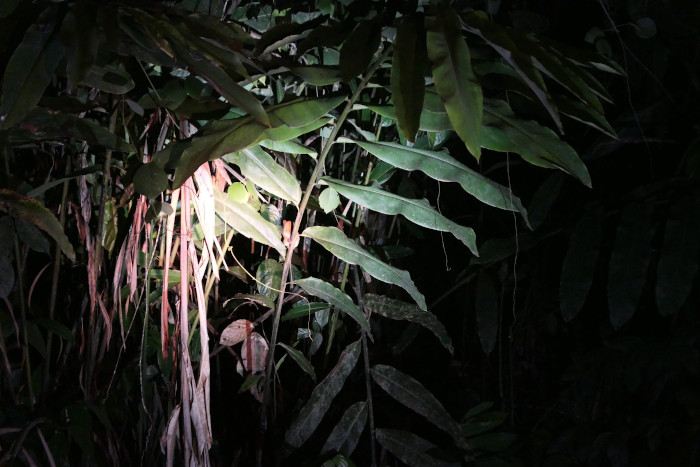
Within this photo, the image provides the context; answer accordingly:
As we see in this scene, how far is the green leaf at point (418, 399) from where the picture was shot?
0.81m

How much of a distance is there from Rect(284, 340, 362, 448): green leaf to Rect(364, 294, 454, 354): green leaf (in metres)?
0.06

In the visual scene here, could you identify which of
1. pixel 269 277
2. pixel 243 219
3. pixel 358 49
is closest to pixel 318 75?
pixel 358 49

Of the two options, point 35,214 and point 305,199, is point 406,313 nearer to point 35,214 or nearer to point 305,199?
point 305,199

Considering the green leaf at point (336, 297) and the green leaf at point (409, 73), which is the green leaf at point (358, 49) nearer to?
the green leaf at point (409, 73)

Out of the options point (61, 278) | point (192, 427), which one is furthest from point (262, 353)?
point (61, 278)

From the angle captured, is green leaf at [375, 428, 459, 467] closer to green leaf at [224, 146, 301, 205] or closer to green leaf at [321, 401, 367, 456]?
green leaf at [321, 401, 367, 456]

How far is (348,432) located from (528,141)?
48cm

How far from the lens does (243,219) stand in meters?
0.75

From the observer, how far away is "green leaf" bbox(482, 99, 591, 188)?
0.61 metres

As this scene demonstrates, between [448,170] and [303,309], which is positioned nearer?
[448,170]

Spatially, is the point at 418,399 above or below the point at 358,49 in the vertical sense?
below

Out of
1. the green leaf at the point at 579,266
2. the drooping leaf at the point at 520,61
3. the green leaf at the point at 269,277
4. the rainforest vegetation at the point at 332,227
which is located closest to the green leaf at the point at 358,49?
the rainforest vegetation at the point at 332,227

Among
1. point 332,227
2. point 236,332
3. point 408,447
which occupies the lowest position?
point 408,447

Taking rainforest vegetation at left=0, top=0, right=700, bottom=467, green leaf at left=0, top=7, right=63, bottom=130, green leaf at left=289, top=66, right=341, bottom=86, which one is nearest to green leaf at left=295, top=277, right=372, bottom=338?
rainforest vegetation at left=0, top=0, right=700, bottom=467
